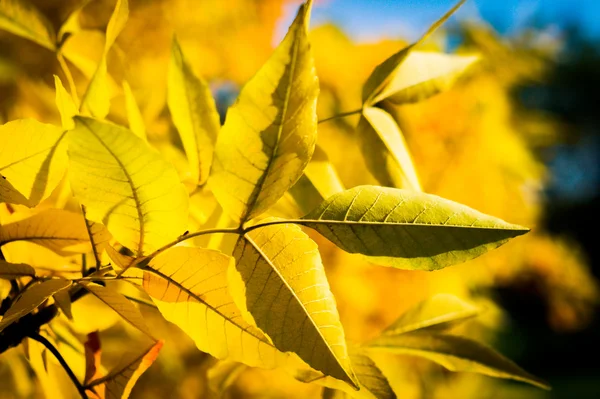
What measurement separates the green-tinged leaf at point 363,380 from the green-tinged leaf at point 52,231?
190 mm

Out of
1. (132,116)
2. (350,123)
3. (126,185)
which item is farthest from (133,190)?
(350,123)

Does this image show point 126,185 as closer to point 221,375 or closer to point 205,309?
point 205,309

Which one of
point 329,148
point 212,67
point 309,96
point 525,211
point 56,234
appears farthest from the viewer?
point 525,211

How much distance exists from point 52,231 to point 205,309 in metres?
0.15

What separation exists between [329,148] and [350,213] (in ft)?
4.20

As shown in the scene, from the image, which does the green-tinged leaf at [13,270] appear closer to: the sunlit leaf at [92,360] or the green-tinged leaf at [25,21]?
the sunlit leaf at [92,360]

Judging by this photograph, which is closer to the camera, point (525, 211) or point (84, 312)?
point (84, 312)

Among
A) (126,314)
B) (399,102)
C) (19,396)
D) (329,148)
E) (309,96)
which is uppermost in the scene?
(329,148)

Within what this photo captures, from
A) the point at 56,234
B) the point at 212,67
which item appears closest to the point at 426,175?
the point at 212,67

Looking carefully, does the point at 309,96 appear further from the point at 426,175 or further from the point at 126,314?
the point at 426,175

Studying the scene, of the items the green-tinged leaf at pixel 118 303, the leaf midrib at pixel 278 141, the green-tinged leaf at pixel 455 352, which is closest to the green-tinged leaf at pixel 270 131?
the leaf midrib at pixel 278 141

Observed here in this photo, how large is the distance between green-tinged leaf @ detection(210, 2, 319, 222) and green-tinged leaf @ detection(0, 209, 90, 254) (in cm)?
16

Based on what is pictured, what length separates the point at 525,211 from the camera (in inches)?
96.5

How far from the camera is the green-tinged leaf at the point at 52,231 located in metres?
0.38
